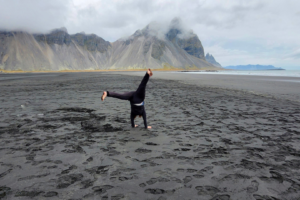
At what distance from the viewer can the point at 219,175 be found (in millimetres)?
4344

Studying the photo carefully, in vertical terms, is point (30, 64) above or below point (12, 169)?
above

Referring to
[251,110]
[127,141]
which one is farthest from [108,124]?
[251,110]

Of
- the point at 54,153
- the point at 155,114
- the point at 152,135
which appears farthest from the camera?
the point at 155,114

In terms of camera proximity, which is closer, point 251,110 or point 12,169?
point 12,169

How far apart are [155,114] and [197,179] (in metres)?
6.38

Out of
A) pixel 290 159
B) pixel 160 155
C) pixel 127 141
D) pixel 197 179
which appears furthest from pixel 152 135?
pixel 290 159

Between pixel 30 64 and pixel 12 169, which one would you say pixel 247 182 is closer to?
pixel 12 169

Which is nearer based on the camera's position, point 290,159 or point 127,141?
point 290,159

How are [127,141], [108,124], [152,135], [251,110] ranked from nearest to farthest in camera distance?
[127,141]
[152,135]
[108,124]
[251,110]

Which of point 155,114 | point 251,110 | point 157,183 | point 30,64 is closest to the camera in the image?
point 157,183

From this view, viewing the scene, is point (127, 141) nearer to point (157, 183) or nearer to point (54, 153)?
point (54, 153)

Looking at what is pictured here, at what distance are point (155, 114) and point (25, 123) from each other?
20.5 feet

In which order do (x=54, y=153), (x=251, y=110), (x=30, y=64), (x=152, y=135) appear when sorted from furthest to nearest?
(x=30, y=64), (x=251, y=110), (x=152, y=135), (x=54, y=153)

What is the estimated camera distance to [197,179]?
13.7 ft
